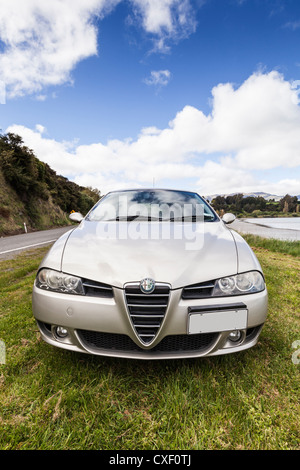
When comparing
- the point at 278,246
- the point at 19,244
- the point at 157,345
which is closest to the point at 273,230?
the point at 278,246

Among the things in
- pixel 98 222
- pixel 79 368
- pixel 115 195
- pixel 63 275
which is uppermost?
pixel 115 195

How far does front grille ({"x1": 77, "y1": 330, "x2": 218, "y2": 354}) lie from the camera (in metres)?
1.41

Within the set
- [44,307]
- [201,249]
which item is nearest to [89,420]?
[44,307]

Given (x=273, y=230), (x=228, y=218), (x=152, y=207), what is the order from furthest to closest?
(x=273, y=230)
(x=228, y=218)
(x=152, y=207)

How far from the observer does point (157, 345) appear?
4.61 ft

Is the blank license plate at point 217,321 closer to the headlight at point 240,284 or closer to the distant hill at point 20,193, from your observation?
the headlight at point 240,284

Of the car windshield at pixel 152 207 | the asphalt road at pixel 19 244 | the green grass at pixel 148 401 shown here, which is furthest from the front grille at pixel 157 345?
the asphalt road at pixel 19 244

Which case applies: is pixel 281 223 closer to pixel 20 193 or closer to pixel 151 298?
pixel 20 193

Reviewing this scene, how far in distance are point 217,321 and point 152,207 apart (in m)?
1.48

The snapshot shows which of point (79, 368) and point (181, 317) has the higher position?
point (181, 317)

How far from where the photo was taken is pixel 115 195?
2916 millimetres

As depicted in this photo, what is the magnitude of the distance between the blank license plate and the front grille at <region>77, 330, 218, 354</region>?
3.7 inches

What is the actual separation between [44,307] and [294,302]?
2.92 m
